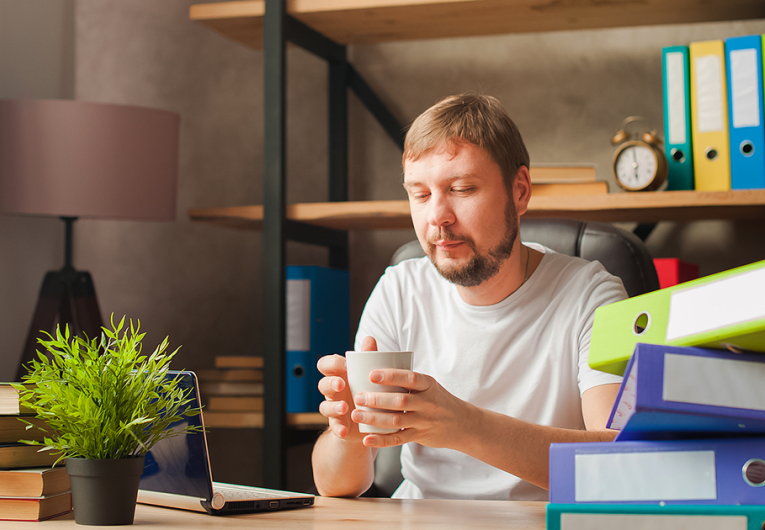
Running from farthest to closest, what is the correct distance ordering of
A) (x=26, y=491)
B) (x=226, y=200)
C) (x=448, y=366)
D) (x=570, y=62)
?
(x=226, y=200), (x=570, y=62), (x=448, y=366), (x=26, y=491)

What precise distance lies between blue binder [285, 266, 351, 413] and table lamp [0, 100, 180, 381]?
1.31 ft

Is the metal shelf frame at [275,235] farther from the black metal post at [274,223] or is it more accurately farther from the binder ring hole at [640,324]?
the binder ring hole at [640,324]

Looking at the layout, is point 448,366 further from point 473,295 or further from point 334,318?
point 334,318

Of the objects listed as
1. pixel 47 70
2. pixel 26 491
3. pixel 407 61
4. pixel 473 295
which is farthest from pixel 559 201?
pixel 47 70

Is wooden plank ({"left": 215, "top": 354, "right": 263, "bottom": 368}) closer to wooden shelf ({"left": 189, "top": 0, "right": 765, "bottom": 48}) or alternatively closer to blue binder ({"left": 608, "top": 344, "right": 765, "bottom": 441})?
wooden shelf ({"left": 189, "top": 0, "right": 765, "bottom": 48})

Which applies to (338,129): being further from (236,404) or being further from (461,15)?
(236,404)

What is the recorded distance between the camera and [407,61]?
2176mm

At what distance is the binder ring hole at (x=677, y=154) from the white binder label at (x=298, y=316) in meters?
0.93

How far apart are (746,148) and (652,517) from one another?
1312 mm

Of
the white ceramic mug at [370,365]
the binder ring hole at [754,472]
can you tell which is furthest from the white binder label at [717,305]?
the white ceramic mug at [370,365]

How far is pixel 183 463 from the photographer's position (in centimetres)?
81

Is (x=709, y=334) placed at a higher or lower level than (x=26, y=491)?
higher

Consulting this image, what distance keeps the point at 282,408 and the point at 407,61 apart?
43.5 inches

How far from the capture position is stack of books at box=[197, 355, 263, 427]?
1.83 meters
